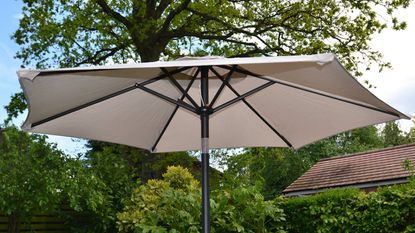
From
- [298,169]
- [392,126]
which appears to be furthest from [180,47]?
[392,126]

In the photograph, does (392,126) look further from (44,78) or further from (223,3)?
(44,78)

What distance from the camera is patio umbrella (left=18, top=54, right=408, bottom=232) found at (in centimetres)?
412

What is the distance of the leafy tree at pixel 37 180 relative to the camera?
9148 millimetres

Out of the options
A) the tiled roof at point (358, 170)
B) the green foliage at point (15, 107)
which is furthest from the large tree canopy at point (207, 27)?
the tiled roof at point (358, 170)

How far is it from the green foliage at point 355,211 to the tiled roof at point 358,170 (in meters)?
7.80

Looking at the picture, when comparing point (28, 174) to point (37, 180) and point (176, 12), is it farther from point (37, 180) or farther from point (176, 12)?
point (176, 12)

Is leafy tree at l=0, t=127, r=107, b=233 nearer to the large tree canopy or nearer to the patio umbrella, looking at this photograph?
the patio umbrella

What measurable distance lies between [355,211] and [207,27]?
10.7 metres

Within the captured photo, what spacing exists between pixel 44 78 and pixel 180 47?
15.8 metres

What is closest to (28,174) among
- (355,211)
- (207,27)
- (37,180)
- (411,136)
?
(37,180)

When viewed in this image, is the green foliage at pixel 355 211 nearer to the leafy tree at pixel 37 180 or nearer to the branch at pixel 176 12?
the leafy tree at pixel 37 180

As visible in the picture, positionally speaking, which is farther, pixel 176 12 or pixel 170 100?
pixel 176 12

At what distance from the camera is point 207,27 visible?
58.2ft

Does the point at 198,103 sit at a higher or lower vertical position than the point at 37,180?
higher
